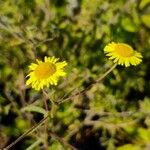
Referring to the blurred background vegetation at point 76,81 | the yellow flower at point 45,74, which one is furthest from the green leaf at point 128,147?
the yellow flower at point 45,74

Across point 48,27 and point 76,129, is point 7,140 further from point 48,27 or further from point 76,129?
point 48,27

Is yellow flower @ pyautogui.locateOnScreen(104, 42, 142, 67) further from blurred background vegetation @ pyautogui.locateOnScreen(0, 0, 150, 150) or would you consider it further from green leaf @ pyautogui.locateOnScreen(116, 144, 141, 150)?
green leaf @ pyautogui.locateOnScreen(116, 144, 141, 150)

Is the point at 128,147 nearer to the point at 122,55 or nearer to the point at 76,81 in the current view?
the point at 76,81

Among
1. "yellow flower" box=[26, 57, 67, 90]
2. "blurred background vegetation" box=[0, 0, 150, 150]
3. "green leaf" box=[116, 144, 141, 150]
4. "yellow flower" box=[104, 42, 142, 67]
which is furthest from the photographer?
"green leaf" box=[116, 144, 141, 150]

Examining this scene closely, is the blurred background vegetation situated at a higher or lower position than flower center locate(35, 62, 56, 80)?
higher

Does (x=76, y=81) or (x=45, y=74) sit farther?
(x=76, y=81)

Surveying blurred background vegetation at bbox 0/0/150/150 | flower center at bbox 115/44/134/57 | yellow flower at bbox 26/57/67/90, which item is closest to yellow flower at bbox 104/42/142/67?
flower center at bbox 115/44/134/57

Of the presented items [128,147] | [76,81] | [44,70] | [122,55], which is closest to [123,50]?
[122,55]

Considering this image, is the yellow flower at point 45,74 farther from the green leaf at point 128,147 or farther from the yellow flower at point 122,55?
the green leaf at point 128,147
